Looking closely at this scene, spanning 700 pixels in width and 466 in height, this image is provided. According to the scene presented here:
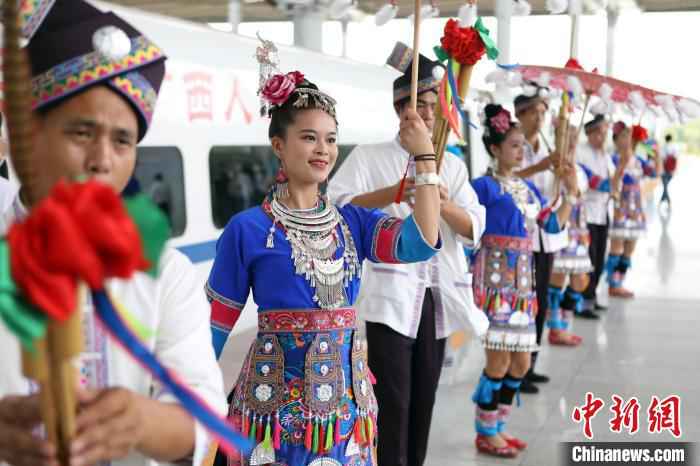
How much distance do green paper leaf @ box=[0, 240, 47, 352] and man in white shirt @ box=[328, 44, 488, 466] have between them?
2098 mm

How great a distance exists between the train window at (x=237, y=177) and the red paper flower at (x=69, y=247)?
400 cm

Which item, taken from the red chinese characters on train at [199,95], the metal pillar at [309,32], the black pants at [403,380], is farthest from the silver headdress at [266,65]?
the metal pillar at [309,32]

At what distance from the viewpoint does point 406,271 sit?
3000 mm

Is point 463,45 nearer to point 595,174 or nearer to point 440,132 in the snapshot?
point 440,132

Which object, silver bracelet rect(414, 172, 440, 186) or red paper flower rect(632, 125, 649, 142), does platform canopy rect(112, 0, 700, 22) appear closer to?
red paper flower rect(632, 125, 649, 142)

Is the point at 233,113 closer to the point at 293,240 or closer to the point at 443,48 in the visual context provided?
the point at 443,48

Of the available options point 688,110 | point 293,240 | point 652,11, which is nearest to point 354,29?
point 652,11

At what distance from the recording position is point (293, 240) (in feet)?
6.86

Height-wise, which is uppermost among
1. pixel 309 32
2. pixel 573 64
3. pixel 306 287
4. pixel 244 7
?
pixel 244 7

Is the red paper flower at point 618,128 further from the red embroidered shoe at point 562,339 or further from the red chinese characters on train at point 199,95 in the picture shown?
the red chinese characters on train at point 199,95

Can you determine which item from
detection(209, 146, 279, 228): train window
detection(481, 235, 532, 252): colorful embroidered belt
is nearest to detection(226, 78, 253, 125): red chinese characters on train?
detection(209, 146, 279, 228): train window

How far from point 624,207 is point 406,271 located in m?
5.53

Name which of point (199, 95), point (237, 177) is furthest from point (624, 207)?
point (199, 95)

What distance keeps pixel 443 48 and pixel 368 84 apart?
4.68 meters
